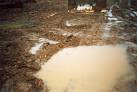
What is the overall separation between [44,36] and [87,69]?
10.6ft

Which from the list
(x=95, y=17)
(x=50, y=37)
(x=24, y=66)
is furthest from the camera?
(x=95, y=17)

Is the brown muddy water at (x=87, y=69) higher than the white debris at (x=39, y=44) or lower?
lower

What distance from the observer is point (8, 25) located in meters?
10.1

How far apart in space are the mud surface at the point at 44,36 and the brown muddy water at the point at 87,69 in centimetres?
26

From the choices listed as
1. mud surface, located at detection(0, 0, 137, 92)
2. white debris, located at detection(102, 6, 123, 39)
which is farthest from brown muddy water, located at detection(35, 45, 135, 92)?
white debris, located at detection(102, 6, 123, 39)

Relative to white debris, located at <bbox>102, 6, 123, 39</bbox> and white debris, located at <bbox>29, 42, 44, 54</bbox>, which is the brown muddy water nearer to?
white debris, located at <bbox>29, 42, 44, 54</bbox>

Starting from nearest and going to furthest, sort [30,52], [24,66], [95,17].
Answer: [24,66], [30,52], [95,17]

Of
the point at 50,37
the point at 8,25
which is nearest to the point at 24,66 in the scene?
the point at 50,37

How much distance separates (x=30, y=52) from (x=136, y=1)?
9659 mm

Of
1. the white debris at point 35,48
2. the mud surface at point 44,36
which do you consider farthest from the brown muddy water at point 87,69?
the white debris at point 35,48

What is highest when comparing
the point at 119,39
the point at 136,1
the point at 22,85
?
the point at 136,1

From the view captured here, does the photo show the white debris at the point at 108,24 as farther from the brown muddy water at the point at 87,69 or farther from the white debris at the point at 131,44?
the brown muddy water at the point at 87,69

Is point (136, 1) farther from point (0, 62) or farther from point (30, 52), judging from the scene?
point (0, 62)

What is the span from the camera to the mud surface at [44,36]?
17.5 feet
